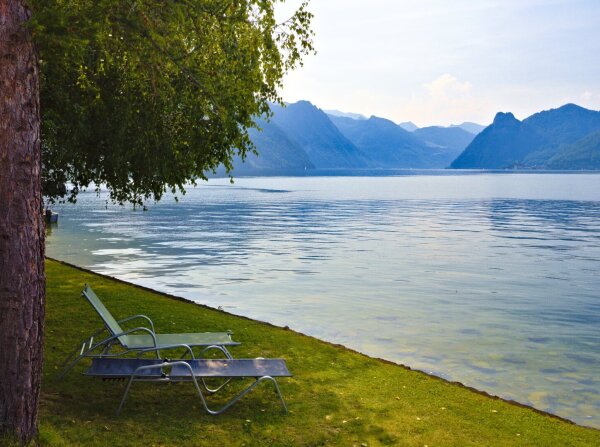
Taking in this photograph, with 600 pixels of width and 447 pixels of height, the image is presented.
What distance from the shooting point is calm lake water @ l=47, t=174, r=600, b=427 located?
15.2 metres

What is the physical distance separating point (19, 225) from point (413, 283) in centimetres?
2188

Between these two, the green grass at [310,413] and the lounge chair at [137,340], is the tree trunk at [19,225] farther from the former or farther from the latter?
the lounge chair at [137,340]

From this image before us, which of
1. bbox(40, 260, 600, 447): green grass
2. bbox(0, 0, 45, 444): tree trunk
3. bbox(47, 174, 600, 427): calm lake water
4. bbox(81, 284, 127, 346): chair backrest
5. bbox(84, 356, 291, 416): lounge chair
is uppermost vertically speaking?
bbox(0, 0, 45, 444): tree trunk

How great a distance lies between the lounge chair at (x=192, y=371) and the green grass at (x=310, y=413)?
0.36 m

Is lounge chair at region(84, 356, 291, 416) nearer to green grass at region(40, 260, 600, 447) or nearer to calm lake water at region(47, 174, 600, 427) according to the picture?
green grass at region(40, 260, 600, 447)

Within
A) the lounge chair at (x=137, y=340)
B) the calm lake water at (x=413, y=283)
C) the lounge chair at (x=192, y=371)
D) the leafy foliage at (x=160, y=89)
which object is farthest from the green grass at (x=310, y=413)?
the leafy foliage at (x=160, y=89)

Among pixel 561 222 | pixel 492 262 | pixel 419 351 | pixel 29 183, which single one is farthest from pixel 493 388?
pixel 561 222

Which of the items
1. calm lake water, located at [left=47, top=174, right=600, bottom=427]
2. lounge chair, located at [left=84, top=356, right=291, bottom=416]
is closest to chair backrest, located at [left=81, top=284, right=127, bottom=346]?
lounge chair, located at [left=84, top=356, right=291, bottom=416]

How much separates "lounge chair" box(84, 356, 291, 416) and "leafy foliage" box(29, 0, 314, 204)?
351cm

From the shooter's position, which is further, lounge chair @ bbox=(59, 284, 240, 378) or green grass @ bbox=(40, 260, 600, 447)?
lounge chair @ bbox=(59, 284, 240, 378)

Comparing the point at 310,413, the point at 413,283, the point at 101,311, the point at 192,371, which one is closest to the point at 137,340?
the point at 101,311

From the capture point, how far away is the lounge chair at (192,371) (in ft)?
27.1

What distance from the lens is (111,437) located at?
7.64 meters

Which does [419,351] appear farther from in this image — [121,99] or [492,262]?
[492,262]
